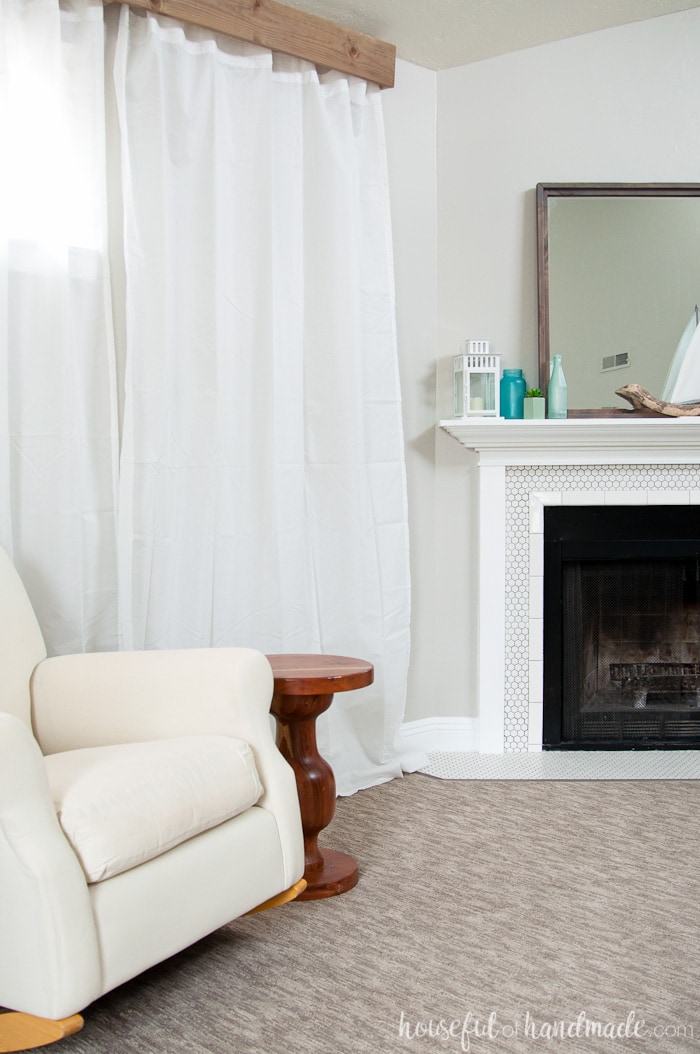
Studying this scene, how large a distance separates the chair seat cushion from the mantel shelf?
1704 millimetres

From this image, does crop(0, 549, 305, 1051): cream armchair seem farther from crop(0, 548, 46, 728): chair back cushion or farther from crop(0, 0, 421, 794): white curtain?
crop(0, 0, 421, 794): white curtain

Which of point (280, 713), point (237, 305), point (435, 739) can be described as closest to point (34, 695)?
point (280, 713)

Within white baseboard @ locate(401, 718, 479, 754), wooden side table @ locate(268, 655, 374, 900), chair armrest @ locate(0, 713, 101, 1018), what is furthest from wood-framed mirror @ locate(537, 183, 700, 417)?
chair armrest @ locate(0, 713, 101, 1018)

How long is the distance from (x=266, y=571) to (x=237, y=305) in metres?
0.76

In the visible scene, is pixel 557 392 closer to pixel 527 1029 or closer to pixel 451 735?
pixel 451 735

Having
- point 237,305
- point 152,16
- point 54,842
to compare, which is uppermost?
point 152,16

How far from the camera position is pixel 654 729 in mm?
3596

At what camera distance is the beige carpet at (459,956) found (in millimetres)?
1688

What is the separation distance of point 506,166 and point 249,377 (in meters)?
1.32

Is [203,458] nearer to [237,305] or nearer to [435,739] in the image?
[237,305]

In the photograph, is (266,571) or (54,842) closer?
(54,842)

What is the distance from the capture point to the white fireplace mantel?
3455 mm

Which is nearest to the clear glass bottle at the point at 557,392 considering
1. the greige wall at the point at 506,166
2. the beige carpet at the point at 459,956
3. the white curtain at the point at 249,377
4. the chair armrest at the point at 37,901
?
the greige wall at the point at 506,166

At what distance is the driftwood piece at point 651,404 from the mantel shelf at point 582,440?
1.7 inches
